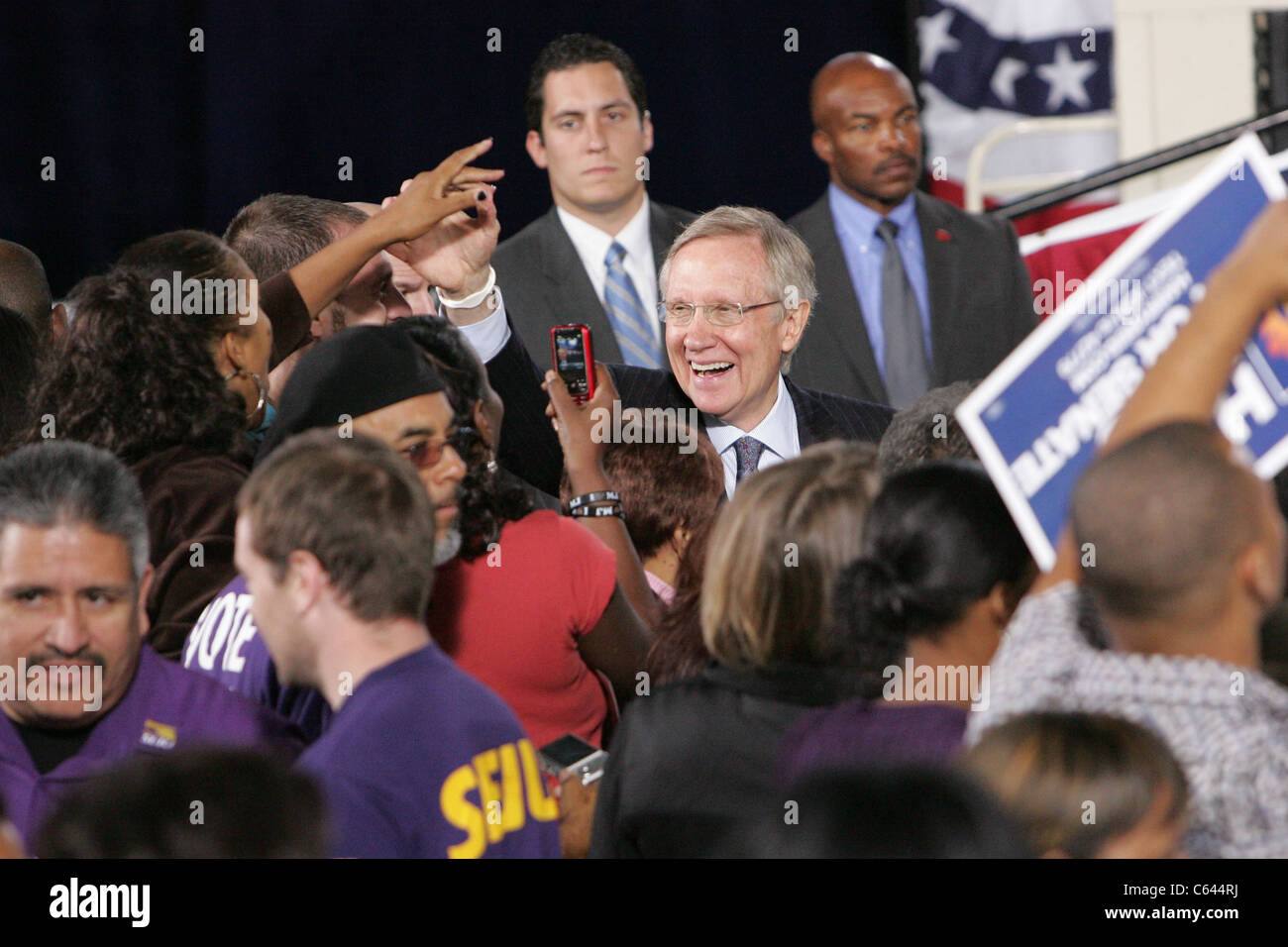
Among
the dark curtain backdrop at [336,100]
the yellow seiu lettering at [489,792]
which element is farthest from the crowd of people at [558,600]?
the dark curtain backdrop at [336,100]

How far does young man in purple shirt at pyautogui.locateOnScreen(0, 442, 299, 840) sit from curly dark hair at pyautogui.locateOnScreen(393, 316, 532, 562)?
1.51ft

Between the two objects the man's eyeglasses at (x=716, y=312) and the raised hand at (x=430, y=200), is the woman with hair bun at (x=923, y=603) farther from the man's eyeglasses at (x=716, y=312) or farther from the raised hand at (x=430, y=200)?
the man's eyeglasses at (x=716, y=312)

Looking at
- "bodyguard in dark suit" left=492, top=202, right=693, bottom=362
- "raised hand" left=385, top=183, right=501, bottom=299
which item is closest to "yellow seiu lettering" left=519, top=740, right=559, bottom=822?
"raised hand" left=385, top=183, right=501, bottom=299

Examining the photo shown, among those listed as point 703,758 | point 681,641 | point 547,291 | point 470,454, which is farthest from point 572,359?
point 703,758

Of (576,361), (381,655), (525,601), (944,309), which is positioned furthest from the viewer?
(944,309)

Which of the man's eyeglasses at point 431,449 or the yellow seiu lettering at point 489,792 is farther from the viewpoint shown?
the man's eyeglasses at point 431,449

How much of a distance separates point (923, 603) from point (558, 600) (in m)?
0.74

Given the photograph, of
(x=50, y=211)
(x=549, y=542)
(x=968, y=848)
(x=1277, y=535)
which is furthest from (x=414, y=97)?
(x=968, y=848)

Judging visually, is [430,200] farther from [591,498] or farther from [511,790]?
[511,790]

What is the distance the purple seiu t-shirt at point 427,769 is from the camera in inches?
76.2

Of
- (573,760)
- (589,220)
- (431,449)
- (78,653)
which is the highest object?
(589,220)

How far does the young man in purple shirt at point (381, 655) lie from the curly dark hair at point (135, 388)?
798mm

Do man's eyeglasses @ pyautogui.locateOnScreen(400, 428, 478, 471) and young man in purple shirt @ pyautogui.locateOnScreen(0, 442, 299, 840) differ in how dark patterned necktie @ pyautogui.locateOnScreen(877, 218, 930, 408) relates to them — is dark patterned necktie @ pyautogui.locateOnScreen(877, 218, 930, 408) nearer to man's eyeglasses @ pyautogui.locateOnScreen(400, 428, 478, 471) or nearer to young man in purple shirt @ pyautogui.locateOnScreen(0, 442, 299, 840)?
man's eyeglasses @ pyautogui.locateOnScreen(400, 428, 478, 471)

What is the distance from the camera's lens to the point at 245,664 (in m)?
2.54
